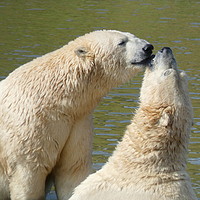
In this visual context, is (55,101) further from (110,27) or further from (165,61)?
(110,27)

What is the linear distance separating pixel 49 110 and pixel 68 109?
0.20 meters

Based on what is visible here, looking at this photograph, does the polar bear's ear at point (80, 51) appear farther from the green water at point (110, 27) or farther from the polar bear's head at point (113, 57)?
the green water at point (110, 27)

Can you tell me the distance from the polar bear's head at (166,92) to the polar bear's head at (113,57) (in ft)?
3.34

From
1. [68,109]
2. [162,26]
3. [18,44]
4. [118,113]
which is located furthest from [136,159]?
[162,26]

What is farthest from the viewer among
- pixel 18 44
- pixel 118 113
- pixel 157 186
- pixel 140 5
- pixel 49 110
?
pixel 140 5

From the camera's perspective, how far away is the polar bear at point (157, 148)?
6406 millimetres

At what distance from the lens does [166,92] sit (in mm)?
6422

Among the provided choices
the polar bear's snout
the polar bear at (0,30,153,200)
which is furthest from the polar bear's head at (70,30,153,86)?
the polar bear's snout

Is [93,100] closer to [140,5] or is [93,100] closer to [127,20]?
[127,20]

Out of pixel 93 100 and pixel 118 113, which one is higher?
pixel 93 100

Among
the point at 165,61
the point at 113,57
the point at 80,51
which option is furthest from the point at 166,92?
the point at 80,51

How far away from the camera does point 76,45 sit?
25.6 feet

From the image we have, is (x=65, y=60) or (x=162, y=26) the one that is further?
(x=162, y=26)

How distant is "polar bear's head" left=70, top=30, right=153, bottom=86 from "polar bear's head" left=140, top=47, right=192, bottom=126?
3.34 ft
